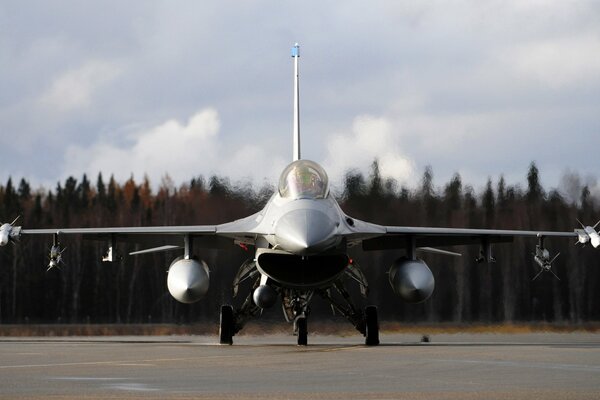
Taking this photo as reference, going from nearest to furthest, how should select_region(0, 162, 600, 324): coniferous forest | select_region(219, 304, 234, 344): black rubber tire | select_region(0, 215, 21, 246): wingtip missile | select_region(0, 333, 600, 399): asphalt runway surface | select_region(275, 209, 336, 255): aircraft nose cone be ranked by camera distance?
1. select_region(0, 333, 600, 399): asphalt runway surface
2. select_region(275, 209, 336, 255): aircraft nose cone
3. select_region(0, 215, 21, 246): wingtip missile
4. select_region(219, 304, 234, 344): black rubber tire
5. select_region(0, 162, 600, 324): coniferous forest

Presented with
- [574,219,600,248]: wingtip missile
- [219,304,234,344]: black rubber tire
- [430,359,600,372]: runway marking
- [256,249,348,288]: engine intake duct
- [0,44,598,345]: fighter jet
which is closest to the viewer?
[430,359,600,372]: runway marking

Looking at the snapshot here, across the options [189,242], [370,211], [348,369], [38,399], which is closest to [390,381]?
[348,369]

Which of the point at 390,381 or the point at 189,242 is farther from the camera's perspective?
the point at 189,242

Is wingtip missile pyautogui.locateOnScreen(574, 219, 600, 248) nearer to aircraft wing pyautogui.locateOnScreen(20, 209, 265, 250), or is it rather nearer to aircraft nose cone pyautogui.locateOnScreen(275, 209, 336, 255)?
aircraft nose cone pyautogui.locateOnScreen(275, 209, 336, 255)

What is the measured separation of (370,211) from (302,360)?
14.7m

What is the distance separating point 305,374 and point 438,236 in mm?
12814

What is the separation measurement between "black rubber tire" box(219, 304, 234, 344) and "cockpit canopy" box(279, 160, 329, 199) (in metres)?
3.55

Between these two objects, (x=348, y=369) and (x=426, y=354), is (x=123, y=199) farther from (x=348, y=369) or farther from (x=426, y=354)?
(x=348, y=369)

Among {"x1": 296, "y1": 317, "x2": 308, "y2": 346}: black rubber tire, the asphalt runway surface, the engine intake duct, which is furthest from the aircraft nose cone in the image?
{"x1": 296, "y1": 317, "x2": 308, "y2": 346}: black rubber tire

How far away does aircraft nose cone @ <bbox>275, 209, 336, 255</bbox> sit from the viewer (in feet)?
61.0

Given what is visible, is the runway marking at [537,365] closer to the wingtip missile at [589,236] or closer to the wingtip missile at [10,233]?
the wingtip missile at [589,236]

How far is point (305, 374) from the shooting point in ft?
39.2

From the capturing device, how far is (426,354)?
53.6 feet

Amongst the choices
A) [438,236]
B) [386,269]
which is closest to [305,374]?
[438,236]
